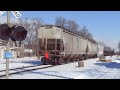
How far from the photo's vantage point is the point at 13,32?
272 inches

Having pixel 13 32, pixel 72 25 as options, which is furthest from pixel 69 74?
pixel 72 25

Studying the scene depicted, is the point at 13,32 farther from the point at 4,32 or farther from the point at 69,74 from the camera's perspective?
the point at 69,74

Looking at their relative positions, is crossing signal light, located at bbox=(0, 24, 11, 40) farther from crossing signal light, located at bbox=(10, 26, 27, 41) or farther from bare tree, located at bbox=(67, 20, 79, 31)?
bare tree, located at bbox=(67, 20, 79, 31)

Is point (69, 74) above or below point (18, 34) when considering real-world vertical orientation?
below

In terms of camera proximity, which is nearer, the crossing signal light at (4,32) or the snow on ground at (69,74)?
the crossing signal light at (4,32)

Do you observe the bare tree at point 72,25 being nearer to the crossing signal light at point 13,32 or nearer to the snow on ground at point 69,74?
the snow on ground at point 69,74

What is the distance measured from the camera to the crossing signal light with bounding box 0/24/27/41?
22.5 ft

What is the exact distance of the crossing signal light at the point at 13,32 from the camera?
270 inches

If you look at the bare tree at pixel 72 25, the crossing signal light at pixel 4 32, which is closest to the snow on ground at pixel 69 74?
the crossing signal light at pixel 4 32
